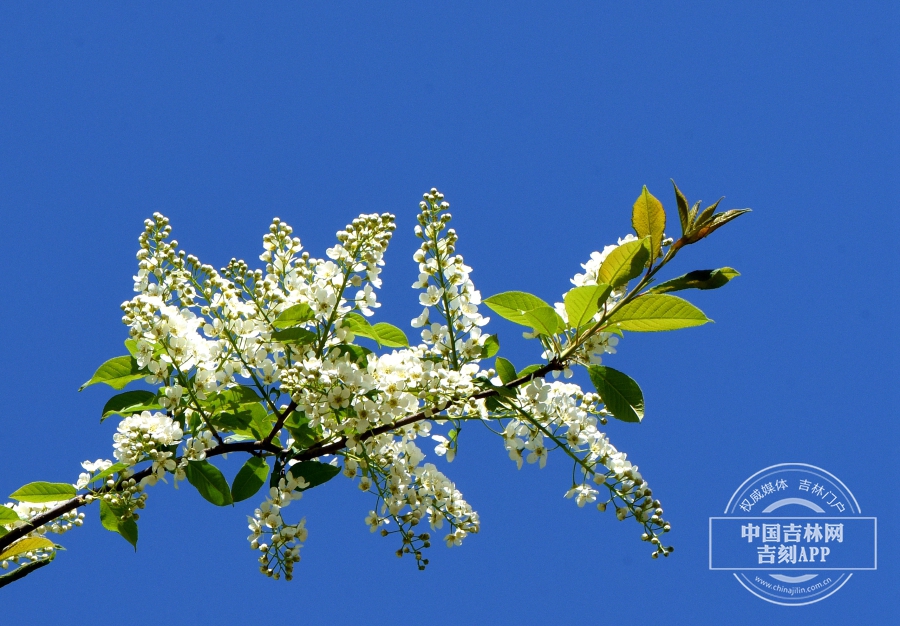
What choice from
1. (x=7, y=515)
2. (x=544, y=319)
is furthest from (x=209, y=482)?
(x=544, y=319)

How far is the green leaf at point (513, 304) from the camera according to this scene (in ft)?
6.96

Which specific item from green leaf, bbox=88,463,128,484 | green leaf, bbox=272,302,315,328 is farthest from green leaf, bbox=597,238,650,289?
green leaf, bbox=88,463,128,484

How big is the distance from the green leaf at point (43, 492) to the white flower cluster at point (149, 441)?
0.25 m

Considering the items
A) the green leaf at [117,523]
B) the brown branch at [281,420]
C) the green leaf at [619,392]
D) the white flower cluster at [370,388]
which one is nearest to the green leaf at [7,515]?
the green leaf at [117,523]

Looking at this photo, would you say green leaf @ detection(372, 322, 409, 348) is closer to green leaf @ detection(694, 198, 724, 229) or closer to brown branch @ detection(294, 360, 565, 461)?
brown branch @ detection(294, 360, 565, 461)

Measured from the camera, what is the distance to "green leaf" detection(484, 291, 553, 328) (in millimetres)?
2121

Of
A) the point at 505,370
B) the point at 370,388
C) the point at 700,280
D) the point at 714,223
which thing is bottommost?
the point at 370,388

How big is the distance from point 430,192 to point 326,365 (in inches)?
20.4

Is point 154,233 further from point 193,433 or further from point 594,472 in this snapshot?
point 594,472

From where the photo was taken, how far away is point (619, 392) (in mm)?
2098

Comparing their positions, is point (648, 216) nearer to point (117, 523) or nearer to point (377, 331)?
point (377, 331)

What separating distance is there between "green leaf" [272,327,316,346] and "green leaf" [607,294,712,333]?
2.50 ft

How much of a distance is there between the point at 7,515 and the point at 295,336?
85 cm

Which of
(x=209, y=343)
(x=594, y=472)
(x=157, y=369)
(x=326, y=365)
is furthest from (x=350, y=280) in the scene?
(x=594, y=472)
